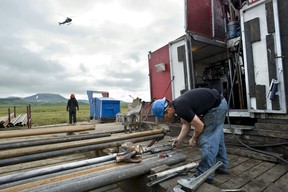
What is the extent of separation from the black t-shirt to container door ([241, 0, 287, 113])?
124 cm

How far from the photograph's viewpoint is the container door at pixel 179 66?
5.07 meters

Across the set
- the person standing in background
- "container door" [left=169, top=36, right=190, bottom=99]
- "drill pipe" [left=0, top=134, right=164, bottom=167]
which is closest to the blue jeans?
"drill pipe" [left=0, top=134, right=164, bottom=167]

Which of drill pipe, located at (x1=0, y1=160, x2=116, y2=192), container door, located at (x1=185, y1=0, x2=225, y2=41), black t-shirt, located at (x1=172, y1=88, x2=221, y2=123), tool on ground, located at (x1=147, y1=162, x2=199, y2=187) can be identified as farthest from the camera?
container door, located at (x1=185, y1=0, x2=225, y2=41)

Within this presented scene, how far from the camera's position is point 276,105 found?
348 cm

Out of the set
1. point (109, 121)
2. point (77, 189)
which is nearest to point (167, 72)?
point (77, 189)

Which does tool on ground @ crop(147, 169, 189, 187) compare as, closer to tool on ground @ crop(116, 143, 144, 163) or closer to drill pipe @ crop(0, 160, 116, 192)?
tool on ground @ crop(116, 143, 144, 163)

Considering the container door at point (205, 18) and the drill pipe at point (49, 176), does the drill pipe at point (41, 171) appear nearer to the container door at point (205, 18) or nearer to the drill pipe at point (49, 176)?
the drill pipe at point (49, 176)

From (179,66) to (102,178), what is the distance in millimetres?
3730

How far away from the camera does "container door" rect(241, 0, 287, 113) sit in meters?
3.44

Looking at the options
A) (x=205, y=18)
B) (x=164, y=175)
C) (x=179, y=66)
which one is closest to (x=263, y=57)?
(x=179, y=66)

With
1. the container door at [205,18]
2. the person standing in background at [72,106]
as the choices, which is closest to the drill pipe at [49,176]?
the container door at [205,18]

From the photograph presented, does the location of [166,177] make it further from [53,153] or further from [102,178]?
[53,153]

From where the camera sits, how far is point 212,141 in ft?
9.09

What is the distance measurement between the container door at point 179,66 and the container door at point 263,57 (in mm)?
1439
